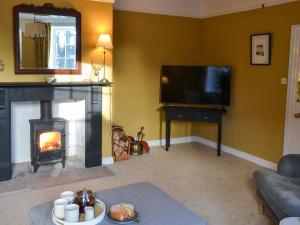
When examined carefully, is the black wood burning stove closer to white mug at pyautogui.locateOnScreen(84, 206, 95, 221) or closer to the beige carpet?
the beige carpet

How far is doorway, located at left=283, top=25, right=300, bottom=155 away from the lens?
4.26m

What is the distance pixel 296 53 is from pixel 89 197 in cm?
329

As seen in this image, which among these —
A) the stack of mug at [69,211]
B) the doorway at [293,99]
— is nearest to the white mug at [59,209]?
the stack of mug at [69,211]

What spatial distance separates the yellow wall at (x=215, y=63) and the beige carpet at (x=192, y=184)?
1.65 feet

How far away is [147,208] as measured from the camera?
2.44 meters

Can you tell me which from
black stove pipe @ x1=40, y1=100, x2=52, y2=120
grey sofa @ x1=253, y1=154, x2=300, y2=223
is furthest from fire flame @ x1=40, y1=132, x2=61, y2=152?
grey sofa @ x1=253, y1=154, x2=300, y2=223

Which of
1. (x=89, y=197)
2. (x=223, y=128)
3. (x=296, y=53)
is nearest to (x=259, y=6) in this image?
(x=296, y=53)

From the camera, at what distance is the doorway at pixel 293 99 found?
4.26 metres

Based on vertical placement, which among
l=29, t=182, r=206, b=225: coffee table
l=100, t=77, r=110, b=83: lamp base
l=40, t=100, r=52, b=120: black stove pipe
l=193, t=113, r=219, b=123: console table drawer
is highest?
l=100, t=77, r=110, b=83: lamp base

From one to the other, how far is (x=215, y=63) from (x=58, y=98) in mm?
2816

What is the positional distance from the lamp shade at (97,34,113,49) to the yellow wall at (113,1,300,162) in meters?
0.78

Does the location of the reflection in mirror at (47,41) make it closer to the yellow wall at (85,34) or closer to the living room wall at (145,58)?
the yellow wall at (85,34)

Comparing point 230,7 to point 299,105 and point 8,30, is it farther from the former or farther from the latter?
point 8,30

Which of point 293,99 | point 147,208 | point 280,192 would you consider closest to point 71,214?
point 147,208
